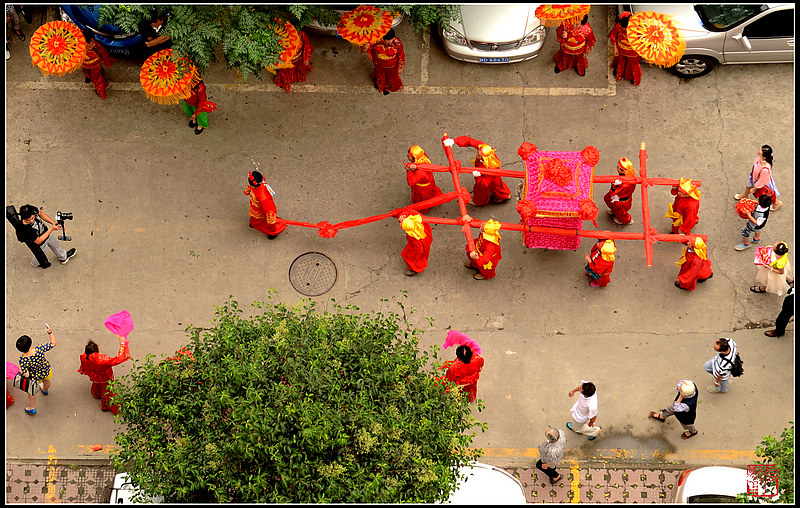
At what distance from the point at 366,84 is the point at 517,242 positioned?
12.3 ft

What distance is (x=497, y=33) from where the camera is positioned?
49.8 feet

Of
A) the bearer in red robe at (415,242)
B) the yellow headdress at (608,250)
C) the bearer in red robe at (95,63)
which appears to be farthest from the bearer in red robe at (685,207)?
the bearer in red robe at (95,63)

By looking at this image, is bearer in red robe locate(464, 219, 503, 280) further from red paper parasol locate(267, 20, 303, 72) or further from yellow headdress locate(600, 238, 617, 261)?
red paper parasol locate(267, 20, 303, 72)

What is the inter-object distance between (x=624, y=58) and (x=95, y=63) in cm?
838

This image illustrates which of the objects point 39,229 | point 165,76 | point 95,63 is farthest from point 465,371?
point 95,63

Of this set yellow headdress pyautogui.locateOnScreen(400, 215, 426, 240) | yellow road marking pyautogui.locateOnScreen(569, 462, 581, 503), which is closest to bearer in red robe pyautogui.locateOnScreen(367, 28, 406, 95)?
yellow headdress pyautogui.locateOnScreen(400, 215, 426, 240)

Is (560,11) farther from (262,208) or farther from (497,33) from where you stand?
(262,208)

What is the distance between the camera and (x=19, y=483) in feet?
41.1

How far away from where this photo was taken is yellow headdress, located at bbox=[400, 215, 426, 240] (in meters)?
12.8

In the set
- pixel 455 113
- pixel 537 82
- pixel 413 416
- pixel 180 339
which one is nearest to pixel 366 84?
pixel 455 113

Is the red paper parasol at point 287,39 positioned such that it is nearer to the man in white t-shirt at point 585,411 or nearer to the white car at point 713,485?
the man in white t-shirt at point 585,411

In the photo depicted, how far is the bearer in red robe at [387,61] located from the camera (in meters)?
14.6

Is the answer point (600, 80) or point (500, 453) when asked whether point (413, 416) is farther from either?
point (600, 80)

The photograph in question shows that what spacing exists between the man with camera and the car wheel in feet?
31.8
